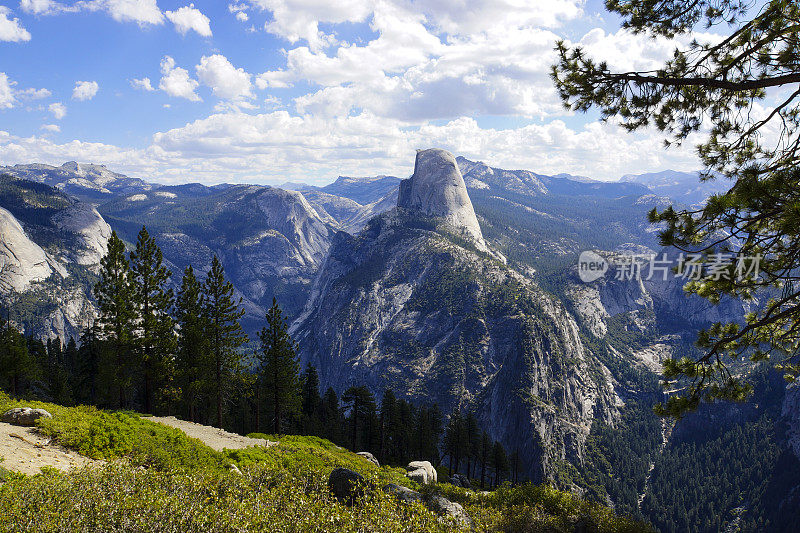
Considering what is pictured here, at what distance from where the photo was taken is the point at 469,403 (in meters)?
135

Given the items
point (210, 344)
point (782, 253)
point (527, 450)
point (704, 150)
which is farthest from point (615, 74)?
point (527, 450)

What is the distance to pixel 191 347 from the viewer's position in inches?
1282

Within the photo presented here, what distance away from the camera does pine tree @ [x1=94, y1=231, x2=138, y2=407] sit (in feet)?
102

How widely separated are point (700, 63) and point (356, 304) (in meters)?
180

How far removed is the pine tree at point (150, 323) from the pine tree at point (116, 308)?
0.65 metres

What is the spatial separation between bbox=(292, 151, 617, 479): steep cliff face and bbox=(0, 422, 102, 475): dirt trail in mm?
126821

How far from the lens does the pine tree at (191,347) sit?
→ 32.1 m

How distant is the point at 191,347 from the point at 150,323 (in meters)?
3.86

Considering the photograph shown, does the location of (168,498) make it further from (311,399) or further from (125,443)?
(311,399)

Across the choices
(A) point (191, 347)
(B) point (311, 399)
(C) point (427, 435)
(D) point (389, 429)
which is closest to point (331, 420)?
(B) point (311, 399)

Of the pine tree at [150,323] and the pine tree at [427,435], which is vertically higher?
the pine tree at [150,323]

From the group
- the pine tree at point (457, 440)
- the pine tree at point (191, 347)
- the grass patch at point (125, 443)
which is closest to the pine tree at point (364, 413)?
the pine tree at point (457, 440)

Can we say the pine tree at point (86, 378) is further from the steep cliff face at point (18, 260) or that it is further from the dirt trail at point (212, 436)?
the steep cliff face at point (18, 260)

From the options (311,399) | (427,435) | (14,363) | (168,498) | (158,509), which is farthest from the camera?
(427,435)
